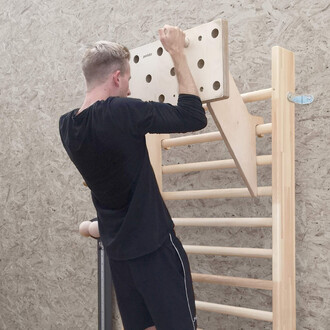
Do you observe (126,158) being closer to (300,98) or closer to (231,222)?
(231,222)

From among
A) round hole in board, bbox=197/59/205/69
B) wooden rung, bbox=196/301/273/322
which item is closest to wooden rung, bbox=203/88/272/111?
round hole in board, bbox=197/59/205/69

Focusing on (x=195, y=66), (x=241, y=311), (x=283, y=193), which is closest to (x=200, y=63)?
(x=195, y=66)

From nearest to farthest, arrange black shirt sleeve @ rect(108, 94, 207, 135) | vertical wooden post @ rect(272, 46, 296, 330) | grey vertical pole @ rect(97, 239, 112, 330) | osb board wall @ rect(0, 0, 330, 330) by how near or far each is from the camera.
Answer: black shirt sleeve @ rect(108, 94, 207, 135) < vertical wooden post @ rect(272, 46, 296, 330) < osb board wall @ rect(0, 0, 330, 330) < grey vertical pole @ rect(97, 239, 112, 330)

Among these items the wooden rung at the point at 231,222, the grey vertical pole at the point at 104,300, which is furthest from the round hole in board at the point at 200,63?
the grey vertical pole at the point at 104,300

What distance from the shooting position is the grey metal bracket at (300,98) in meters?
1.41

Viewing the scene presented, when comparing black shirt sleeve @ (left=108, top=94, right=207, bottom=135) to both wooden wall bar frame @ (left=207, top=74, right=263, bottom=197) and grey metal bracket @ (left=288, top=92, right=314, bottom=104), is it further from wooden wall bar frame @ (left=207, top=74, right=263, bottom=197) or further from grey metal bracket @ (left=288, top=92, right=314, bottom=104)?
grey metal bracket @ (left=288, top=92, right=314, bottom=104)

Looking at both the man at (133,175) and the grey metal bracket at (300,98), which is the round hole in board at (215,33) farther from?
the grey metal bracket at (300,98)

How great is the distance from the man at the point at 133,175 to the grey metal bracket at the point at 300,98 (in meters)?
0.32

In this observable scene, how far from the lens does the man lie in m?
1.23

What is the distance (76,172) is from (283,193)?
42.8 inches

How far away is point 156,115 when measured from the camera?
1.22m

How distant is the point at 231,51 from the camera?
5.55ft

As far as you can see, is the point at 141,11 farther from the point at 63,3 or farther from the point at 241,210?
the point at 241,210

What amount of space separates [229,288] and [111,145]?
0.70 metres
